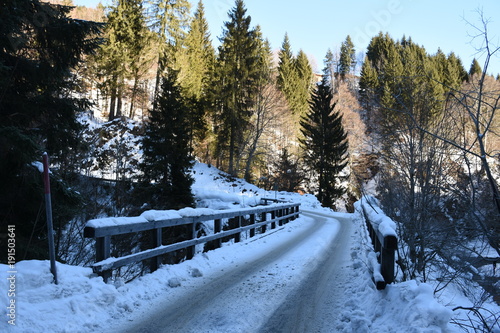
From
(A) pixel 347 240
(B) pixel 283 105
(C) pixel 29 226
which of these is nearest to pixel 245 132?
(B) pixel 283 105

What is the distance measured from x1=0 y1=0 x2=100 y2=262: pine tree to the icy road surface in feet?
14.9

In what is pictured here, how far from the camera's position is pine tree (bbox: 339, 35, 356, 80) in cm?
8950

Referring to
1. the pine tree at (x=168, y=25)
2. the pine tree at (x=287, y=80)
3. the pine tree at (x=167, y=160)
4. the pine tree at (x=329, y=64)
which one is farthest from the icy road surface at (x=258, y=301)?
the pine tree at (x=329, y=64)

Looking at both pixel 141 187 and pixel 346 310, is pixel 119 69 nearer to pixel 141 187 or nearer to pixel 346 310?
pixel 141 187

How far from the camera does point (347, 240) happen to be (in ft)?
35.0

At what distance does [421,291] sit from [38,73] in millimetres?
9320

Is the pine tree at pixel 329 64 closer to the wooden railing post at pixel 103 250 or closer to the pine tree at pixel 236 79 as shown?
the pine tree at pixel 236 79

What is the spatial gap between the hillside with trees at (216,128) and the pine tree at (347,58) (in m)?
30.4

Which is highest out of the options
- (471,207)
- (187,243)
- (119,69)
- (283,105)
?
(119,69)

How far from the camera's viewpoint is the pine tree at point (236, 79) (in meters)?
36.1

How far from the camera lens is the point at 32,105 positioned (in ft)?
26.5

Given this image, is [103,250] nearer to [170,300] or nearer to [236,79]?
[170,300]

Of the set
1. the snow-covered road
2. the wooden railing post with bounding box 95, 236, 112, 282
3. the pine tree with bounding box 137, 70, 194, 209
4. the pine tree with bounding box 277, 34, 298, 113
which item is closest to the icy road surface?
the snow-covered road

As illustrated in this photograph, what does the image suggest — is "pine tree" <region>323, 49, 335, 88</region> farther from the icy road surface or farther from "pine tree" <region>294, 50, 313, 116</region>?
the icy road surface
